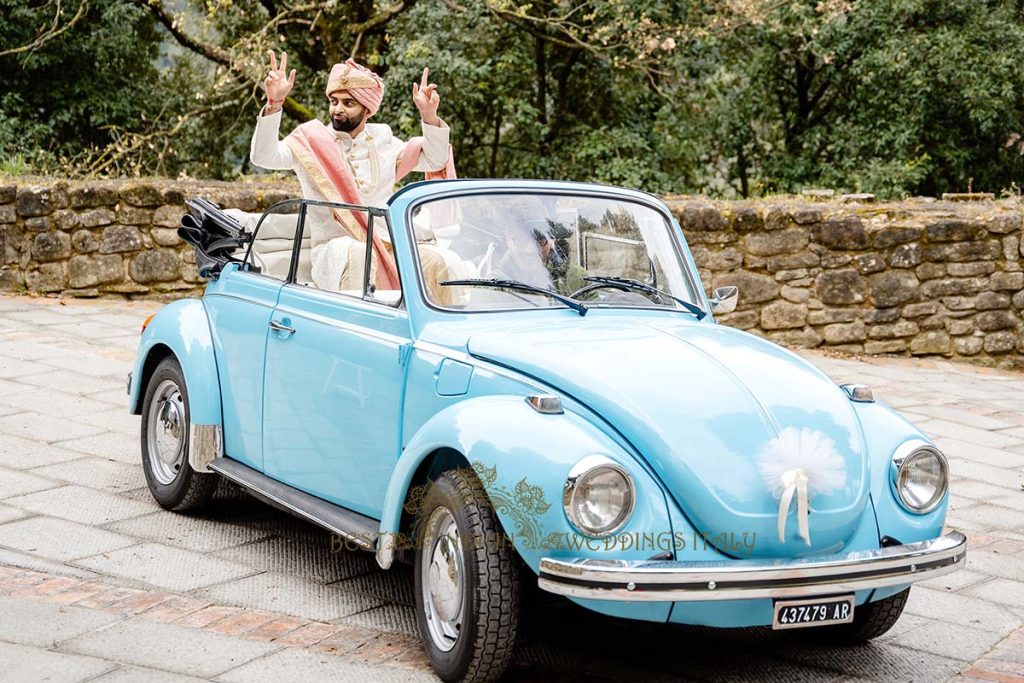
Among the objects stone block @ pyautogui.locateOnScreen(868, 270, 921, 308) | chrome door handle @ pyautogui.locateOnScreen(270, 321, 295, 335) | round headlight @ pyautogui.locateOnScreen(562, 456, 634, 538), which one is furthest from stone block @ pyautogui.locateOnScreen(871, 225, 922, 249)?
round headlight @ pyautogui.locateOnScreen(562, 456, 634, 538)

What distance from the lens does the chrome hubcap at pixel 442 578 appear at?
13.2 feet

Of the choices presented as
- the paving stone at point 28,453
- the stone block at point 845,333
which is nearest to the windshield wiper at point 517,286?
the paving stone at point 28,453

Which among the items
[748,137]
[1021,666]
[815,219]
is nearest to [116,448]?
[1021,666]

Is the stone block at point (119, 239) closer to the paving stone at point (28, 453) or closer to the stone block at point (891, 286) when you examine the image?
the paving stone at point (28, 453)

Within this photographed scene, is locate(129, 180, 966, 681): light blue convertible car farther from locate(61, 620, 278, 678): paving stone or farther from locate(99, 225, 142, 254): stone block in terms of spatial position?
locate(99, 225, 142, 254): stone block

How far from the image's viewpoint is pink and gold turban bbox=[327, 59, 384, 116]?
243 inches

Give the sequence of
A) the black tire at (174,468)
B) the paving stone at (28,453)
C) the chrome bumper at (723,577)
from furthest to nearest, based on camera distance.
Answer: the paving stone at (28,453) → the black tire at (174,468) → the chrome bumper at (723,577)

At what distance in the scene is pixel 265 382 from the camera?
17.6 ft

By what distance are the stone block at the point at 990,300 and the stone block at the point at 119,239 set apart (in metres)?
8.09

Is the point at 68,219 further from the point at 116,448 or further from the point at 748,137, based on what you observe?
the point at 748,137

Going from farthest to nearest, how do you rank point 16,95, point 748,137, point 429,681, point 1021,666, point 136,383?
1. point 748,137
2. point 16,95
3. point 136,383
4. point 1021,666
5. point 429,681

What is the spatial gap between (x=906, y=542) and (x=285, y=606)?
7.53ft

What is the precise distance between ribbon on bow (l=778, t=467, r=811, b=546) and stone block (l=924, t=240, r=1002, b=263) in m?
8.54

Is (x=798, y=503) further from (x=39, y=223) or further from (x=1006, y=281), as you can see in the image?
(x=39, y=223)
